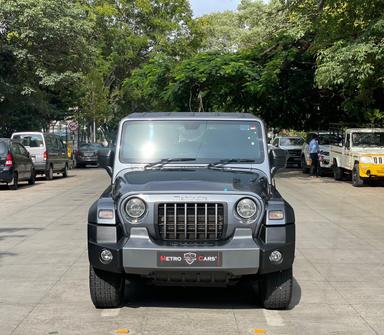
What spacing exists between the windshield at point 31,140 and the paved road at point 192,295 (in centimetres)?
1400

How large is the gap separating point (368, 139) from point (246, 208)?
18031 millimetres

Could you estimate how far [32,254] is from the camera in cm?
953

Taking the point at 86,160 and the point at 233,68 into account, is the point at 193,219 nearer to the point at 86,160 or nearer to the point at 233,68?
the point at 233,68

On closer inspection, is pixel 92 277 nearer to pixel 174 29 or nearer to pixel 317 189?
pixel 317 189

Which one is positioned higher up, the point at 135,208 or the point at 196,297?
the point at 135,208

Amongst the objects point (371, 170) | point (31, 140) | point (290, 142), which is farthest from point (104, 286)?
point (290, 142)

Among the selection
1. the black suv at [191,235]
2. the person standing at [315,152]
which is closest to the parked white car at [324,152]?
the person standing at [315,152]

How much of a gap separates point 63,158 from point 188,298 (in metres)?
22.9

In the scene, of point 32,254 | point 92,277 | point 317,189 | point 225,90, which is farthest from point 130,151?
point 225,90

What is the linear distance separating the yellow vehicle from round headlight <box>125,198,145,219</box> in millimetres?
16496

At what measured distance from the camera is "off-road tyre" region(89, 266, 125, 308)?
6.34 meters

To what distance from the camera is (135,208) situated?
6039mm

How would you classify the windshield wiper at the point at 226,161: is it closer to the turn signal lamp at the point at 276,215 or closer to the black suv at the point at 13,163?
the turn signal lamp at the point at 276,215

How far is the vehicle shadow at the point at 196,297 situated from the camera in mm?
6685
